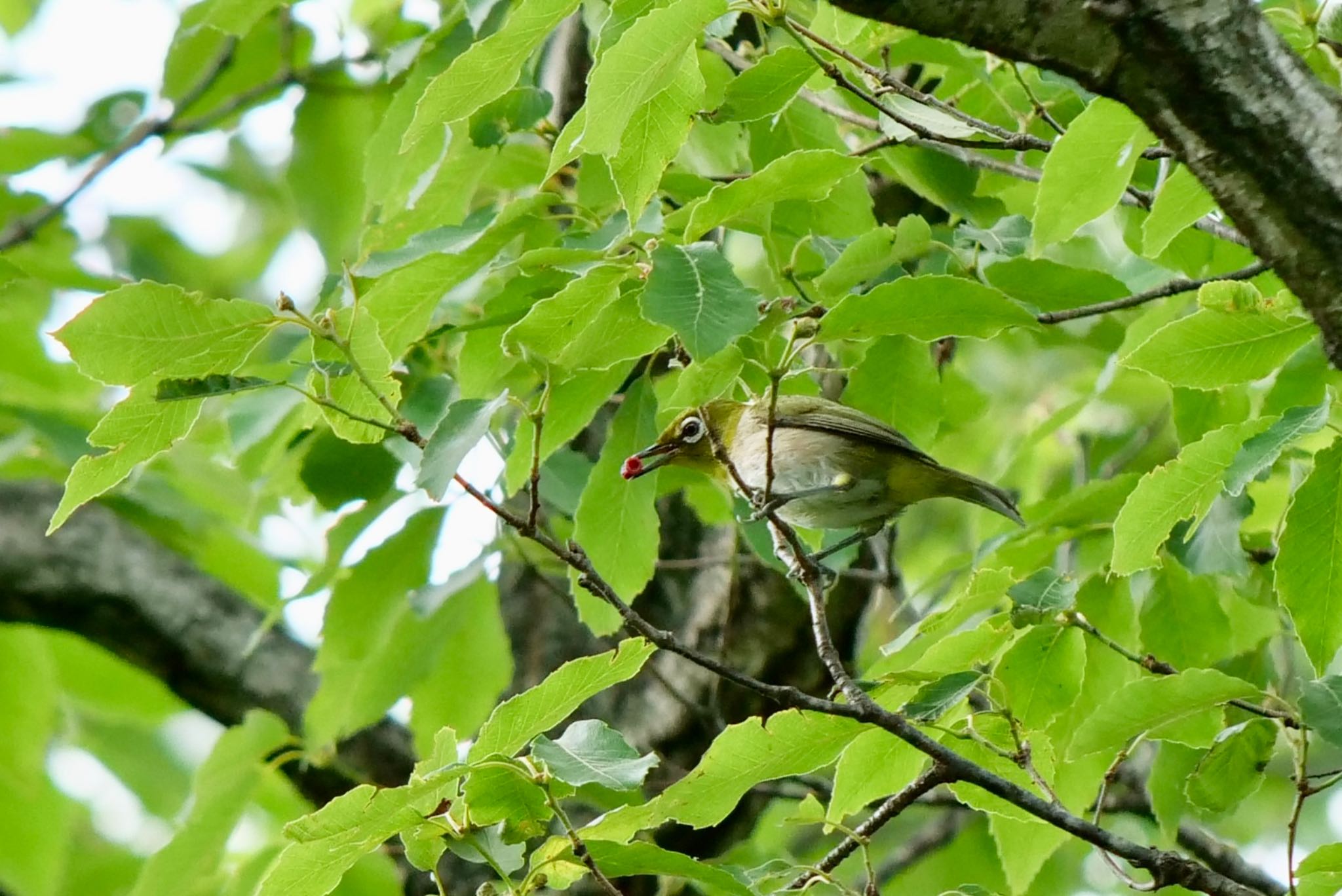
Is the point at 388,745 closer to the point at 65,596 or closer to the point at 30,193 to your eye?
the point at 65,596

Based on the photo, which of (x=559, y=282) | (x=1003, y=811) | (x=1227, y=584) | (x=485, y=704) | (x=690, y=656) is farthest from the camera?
(x=485, y=704)

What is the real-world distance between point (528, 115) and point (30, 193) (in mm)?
2964

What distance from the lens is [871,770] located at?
8.23ft

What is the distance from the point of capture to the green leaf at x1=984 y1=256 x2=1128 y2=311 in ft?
9.21

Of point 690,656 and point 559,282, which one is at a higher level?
point 559,282

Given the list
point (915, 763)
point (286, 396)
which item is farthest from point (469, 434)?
point (286, 396)

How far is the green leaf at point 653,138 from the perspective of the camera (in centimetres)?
235

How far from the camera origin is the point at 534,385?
137 inches

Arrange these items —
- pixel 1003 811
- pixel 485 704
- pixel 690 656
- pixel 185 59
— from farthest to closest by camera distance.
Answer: pixel 185 59
pixel 485 704
pixel 1003 811
pixel 690 656

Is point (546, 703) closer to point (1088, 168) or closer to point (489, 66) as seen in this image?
point (489, 66)

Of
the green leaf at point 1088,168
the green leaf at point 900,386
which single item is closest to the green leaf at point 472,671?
the green leaf at point 900,386

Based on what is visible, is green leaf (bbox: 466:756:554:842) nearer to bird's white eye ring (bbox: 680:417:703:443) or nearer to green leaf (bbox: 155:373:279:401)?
green leaf (bbox: 155:373:279:401)

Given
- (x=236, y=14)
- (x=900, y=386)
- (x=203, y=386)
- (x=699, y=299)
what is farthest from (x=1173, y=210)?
(x=236, y=14)

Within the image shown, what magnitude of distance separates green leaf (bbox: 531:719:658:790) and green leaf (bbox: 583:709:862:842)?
11 cm
